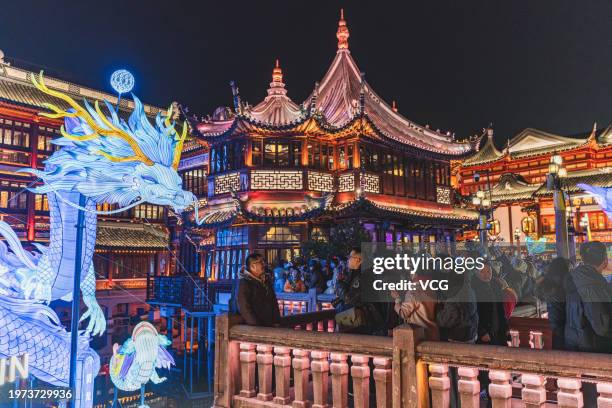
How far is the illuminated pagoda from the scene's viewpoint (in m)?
22.2

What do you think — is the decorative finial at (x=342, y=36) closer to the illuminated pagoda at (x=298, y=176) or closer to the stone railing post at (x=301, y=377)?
the illuminated pagoda at (x=298, y=176)

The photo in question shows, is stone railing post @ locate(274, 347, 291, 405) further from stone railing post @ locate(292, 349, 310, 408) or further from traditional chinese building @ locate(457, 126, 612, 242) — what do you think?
traditional chinese building @ locate(457, 126, 612, 242)

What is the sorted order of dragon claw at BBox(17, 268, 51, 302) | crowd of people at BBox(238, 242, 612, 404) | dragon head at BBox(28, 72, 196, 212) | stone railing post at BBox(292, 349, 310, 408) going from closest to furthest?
crowd of people at BBox(238, 242, 612, 404) < stone railing post at BBox(292, 349, 310, 408) < dragon head at BBox(28, 72, 196, 212) < dragon claw at BBox(17, 268, 51, 302)

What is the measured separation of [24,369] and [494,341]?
28.0 ft

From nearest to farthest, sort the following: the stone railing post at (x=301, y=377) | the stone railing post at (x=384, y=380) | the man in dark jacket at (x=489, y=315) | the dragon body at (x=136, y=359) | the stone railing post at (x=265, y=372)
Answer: the stone railing post at (x=384, y=380)
the stone railing post at (x=301, y=377)
the stone railing post at (x=265, y=372)
the man in dark jacket at (x=489, y=315)
the dragon body at (x=136, y=359)

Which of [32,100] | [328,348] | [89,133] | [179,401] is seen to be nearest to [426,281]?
[328,348]

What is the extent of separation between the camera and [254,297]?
5.73 m

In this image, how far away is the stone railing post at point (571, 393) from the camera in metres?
3.69

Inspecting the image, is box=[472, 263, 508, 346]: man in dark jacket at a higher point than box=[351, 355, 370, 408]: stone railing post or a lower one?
higher

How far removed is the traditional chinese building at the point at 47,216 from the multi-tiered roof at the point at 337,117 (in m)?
11.7

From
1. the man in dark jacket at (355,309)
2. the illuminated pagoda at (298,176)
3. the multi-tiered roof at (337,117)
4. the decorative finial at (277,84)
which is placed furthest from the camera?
the decorative finial at (277,84)

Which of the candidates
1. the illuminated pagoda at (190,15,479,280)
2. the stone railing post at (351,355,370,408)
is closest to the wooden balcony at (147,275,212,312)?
the illuminated pagoda at (190,15,479,280)

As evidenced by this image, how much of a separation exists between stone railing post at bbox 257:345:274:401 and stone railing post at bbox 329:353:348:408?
788 mm

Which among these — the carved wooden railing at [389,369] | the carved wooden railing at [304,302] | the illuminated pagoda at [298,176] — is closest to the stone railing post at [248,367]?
the carved wooden railing at [389,369]
